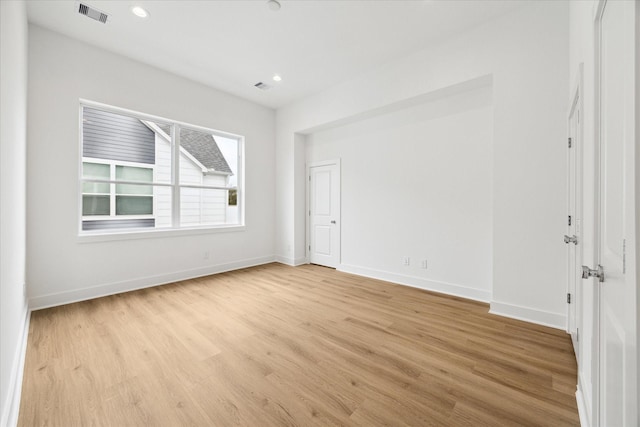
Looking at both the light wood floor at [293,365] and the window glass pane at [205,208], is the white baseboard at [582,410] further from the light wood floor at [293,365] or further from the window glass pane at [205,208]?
the window glass pane at [205,208]

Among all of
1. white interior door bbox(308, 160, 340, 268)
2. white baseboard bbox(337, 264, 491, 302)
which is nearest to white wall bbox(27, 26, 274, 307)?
white interior door bbox(308, 160, 340, 268)

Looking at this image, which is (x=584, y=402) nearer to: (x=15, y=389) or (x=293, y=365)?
(x=293, y=365)

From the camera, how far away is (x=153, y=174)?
13.7 feet

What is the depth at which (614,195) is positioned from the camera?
3.34 ft

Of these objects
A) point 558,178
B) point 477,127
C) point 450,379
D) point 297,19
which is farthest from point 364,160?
point 450,379

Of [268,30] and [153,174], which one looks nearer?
[268,30]

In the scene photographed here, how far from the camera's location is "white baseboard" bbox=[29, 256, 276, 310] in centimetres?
316

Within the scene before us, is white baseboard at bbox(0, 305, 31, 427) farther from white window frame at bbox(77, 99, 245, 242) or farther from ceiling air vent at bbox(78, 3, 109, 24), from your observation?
ceiling air vent at bbox(78, 3, 109, 24)

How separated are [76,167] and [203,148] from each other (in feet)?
6.02

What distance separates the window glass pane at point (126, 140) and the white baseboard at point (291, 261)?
2.59 meters

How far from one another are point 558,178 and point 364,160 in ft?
8.49

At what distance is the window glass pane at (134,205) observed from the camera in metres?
3.87

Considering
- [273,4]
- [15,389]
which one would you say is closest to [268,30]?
[273,4]

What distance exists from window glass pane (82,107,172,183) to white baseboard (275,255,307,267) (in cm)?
259
